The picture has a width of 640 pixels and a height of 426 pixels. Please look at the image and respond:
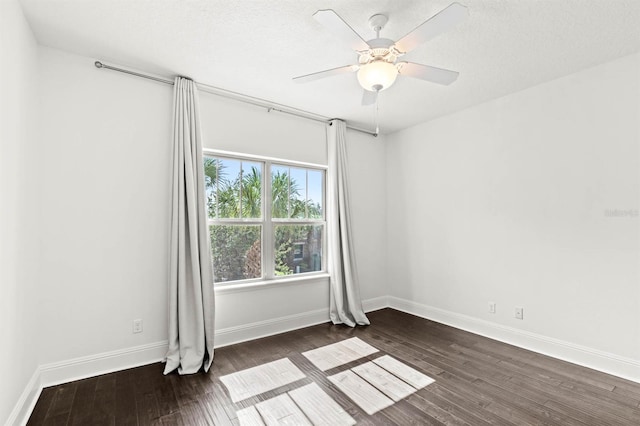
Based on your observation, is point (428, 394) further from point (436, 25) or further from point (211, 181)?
point (211, 181)

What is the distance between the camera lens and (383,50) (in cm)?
202

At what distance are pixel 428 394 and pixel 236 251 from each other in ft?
7.61

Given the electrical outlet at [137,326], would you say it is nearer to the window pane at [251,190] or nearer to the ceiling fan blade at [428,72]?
the window pane at [251,190]

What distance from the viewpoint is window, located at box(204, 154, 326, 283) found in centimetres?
332

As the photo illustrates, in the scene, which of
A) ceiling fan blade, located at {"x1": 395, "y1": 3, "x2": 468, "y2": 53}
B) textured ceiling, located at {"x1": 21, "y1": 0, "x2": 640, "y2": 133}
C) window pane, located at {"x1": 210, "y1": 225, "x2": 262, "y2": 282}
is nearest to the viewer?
ceiling fan blade, located at {"x1": 395, "y1": 3, "x2": 468, "y2": 53}

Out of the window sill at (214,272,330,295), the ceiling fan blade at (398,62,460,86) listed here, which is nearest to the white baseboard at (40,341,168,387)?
the window sill at (214,272,330,295)

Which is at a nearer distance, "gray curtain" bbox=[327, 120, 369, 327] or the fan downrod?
the fan downrod

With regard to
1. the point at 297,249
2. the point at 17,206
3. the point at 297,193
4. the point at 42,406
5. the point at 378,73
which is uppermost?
the point at 378,73

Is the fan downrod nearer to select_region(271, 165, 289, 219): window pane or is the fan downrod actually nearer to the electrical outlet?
select_region(271, 165, 289, 219): window pane

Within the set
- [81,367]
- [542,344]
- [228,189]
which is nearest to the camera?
[81,367]

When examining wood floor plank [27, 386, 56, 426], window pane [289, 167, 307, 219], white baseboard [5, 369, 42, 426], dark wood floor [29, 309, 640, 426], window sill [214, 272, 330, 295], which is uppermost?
window pane [289, 167, 307, 219]

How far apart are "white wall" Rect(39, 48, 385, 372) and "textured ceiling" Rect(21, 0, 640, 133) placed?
0.31m

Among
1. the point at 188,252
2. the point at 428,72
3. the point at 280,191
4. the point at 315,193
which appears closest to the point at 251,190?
the point at 280,191

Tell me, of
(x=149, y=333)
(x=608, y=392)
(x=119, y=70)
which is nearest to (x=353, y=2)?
(x=119, y=70)
